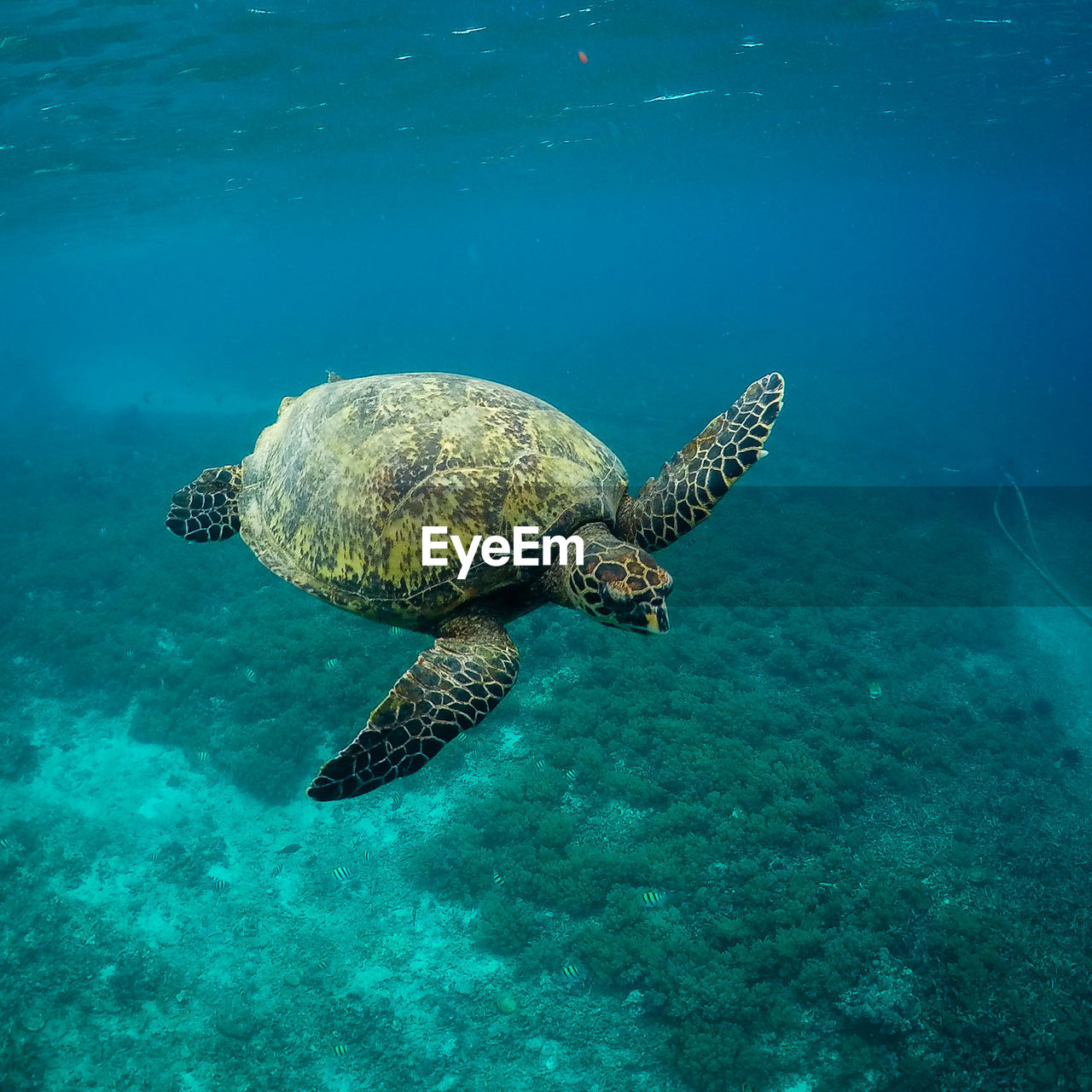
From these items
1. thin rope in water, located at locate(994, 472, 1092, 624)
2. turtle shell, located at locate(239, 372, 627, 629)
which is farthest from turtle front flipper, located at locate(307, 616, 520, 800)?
thin rope in water, located at locate(994, 472, 1092, 624)

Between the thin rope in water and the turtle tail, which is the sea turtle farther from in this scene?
the thin rope in water

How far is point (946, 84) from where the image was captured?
21688 millimetres

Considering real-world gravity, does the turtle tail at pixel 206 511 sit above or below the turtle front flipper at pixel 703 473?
below

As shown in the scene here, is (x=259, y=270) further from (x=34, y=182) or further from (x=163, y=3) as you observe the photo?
(x=163, y=3)

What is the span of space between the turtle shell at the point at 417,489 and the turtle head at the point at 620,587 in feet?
1.21

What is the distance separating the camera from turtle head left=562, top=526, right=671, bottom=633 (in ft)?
12.6

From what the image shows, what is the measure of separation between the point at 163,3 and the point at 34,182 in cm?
1582

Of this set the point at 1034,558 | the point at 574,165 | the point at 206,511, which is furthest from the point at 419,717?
the point at 574,165

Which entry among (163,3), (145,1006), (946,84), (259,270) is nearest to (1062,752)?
(145,1006)

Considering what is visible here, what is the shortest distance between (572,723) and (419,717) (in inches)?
215

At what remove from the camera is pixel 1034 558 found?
14.2 metres

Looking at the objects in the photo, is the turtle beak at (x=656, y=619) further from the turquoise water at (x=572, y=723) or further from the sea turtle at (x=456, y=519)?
the turquoise water at (x=572, y=723)

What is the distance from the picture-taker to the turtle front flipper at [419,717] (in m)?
3.54

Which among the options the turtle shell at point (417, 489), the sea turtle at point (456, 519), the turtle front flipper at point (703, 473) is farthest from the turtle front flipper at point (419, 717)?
the turtle front flipper at point (703, 473)
